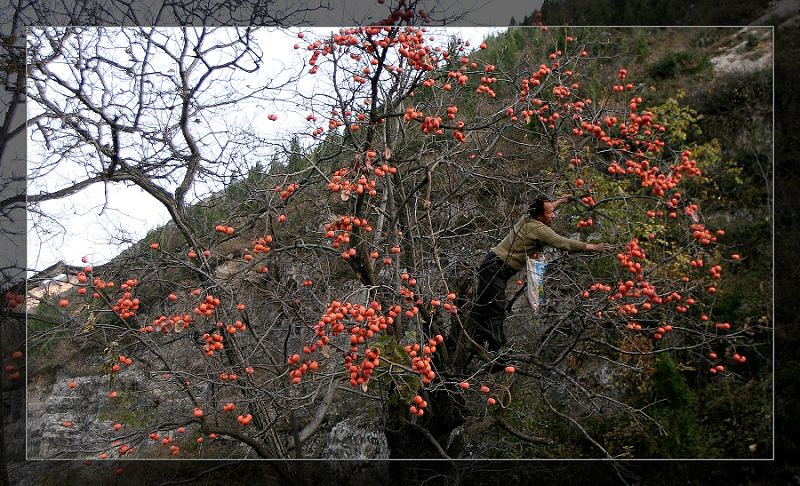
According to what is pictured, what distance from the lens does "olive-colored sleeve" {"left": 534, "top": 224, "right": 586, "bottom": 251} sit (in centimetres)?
354

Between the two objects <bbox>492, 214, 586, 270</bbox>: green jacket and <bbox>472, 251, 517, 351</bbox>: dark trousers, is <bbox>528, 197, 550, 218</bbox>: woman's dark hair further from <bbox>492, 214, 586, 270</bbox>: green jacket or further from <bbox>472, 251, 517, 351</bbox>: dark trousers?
<bbox>472, 251, 517, 351</bbox>: dark trousers

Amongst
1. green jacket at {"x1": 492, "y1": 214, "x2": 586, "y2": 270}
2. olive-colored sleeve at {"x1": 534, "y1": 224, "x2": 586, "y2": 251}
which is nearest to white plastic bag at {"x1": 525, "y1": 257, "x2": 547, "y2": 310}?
green jacket at {"x1": 492, "y1": 214, "x2": 586, "y2": 270}

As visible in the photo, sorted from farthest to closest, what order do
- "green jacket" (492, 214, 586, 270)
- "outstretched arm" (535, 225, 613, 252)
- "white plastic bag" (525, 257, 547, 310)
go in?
"white plastic bag" (525, 257, 547, 310) < "green jacket" (492, 214, 586, 270) < "outstretched arm" (535, 225, 613, 252)

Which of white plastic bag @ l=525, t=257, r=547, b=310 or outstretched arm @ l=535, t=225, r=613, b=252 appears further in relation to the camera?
white plastic bag @ l=525, t=257, r=547, b=310

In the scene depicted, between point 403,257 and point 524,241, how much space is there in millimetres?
789

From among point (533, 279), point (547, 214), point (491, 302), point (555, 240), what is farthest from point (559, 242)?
point (491, 302)

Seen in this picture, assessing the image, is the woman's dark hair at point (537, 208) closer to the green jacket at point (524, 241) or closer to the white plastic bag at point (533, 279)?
the green jacket at point (524, 241)

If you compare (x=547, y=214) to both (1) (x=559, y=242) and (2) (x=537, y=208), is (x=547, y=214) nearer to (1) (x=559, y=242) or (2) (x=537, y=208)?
(2) (x=537, y=208)

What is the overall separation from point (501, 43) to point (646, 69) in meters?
0.89

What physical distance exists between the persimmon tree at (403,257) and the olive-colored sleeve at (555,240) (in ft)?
0.99

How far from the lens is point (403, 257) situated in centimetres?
436

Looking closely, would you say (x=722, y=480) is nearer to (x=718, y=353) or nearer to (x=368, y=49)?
(x=718, y=353)

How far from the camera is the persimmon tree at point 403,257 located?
Result: 3.87m

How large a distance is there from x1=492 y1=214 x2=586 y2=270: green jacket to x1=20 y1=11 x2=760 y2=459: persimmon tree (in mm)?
346
